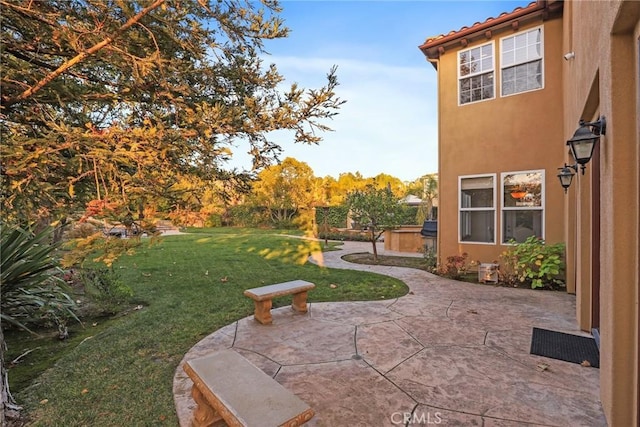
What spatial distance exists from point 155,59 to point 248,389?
2456mm

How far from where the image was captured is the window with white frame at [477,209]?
26.2ft

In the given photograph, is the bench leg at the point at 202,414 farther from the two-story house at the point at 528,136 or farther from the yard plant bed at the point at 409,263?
the yard plant bed at the point at 409,263

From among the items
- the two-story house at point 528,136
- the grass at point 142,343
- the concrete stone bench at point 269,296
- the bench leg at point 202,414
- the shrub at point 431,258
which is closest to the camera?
the bench leg at point 202,414

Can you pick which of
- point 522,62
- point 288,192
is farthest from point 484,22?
point 288,192

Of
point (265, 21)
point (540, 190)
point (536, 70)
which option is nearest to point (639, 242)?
point (265, 21)

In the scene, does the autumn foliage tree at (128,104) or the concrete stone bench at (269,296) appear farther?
the concrete stone bench at (269,296)

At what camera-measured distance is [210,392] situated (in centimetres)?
221

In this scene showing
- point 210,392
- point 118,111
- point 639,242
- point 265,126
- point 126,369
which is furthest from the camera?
point 126,369

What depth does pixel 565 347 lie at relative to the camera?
3.83 metres

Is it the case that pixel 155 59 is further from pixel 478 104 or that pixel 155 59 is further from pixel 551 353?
pixel 478 104

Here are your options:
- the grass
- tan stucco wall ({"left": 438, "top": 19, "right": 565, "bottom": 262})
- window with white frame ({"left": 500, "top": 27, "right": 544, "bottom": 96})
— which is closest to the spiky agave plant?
the grass

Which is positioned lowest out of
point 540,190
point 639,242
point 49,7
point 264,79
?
point 639,242

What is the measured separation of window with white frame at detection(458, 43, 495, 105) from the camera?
26.4 feet

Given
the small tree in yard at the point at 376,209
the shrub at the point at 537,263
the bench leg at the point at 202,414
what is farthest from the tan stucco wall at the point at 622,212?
the small tree in yard at the point at 376,209
